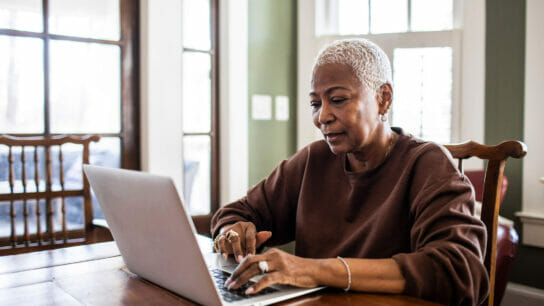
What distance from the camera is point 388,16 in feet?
10.9

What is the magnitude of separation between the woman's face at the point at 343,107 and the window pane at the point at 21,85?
1.69 metres

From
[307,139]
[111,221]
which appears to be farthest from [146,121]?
[111,221]

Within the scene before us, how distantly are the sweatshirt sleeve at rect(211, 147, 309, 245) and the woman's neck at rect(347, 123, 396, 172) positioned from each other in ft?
0.72

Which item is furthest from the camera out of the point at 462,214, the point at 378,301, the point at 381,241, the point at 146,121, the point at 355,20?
the point at 355,20

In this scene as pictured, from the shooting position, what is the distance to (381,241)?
3.89 ft

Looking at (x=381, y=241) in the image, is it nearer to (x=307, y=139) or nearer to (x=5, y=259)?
(x=5, y=259)

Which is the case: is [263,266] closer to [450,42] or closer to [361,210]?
[361,210]

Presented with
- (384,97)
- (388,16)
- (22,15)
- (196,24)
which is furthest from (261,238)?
(388,16)

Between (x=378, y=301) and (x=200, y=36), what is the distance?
2.46m

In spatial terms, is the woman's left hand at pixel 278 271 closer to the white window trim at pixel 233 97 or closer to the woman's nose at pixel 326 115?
the woman's nose at pixel 326 115

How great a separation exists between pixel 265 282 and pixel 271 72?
2640 mm

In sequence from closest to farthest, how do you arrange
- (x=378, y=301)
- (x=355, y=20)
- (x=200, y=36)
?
(x=378, y=301) → (x=200, y=36) → (x=355, y=20)

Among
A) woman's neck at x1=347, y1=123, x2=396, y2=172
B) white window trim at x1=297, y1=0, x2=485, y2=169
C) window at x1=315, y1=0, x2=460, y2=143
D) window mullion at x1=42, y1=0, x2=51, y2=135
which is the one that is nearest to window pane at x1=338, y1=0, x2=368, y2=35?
window at x1=315, y1=0, x2=460, y2=143

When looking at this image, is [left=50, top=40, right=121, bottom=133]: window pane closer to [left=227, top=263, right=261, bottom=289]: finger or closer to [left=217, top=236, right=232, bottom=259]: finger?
[left=217, top=236, right=232, bottom=259]: finger
